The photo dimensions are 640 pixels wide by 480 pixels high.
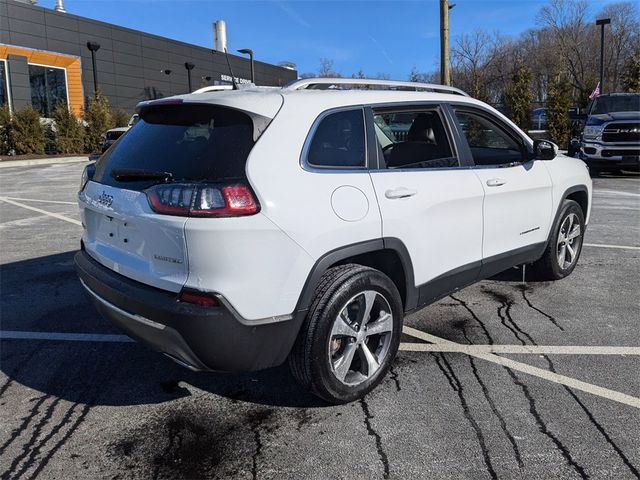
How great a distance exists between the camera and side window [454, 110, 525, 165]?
423cm

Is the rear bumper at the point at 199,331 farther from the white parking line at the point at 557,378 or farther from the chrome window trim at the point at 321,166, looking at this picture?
the white parking line at the point at 557,378

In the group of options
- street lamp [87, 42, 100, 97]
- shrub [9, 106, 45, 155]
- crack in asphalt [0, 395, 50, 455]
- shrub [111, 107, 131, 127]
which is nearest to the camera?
crack in asphalt [0, 395, 50, 455]

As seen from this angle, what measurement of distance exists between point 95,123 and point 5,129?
14.3 ft

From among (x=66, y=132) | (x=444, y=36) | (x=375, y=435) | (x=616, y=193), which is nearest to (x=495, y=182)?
(x=375, y=435)

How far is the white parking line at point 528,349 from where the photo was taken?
12.2 ft

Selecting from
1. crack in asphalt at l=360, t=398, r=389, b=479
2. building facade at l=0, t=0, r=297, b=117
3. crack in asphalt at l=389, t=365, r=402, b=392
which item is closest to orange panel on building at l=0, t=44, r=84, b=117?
building facade at l=0, t=0, r=297, b=117

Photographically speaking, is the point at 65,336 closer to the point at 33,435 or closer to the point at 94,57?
the point at 33,435

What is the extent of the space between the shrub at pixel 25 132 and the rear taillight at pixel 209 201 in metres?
24.9

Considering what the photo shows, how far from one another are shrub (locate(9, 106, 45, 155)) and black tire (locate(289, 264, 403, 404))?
2509 centimetres

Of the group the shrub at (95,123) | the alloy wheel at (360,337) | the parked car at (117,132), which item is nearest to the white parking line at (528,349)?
the alloy wheel at (360,337)

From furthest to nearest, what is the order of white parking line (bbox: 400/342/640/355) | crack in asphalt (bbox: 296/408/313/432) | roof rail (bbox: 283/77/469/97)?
white parking line (bbox: 400/342/640/355), roof rail (bbox: 283/77/469/97), crack in asphalt (bbox: 296/408/313/432)

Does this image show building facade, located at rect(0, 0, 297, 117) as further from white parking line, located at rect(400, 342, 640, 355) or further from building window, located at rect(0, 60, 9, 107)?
white parking line, located at rect(400, 342, 640, 355)

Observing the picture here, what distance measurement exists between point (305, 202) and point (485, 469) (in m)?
1.51

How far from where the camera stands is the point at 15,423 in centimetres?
294
